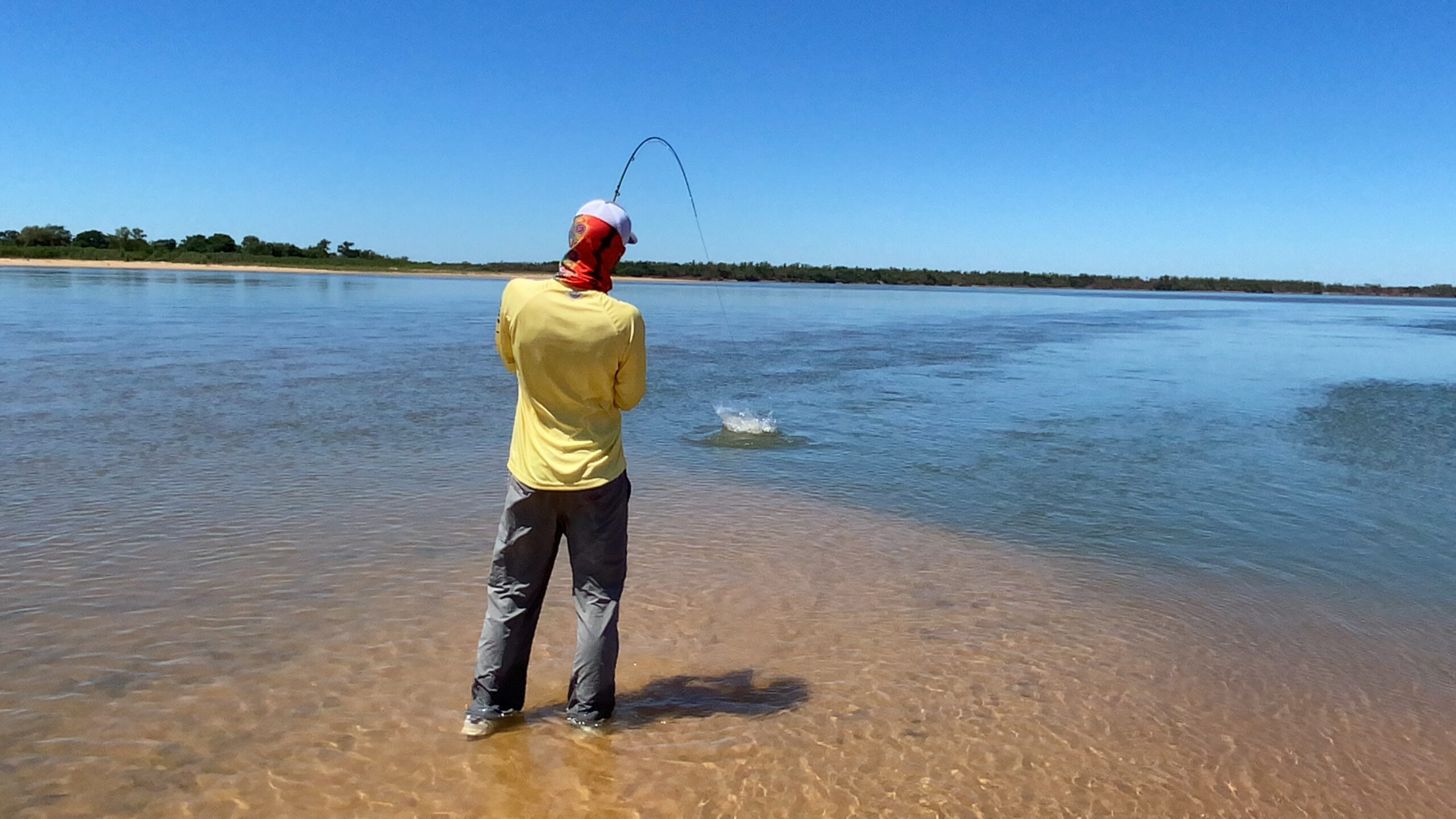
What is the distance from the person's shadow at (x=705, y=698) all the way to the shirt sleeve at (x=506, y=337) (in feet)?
5.19

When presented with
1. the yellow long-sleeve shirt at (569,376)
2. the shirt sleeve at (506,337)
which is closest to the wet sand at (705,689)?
the yellow long-sleeve shirt at (569,376)

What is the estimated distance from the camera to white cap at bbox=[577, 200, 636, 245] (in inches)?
142

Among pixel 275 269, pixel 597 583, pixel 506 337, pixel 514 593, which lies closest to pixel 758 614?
pixel 597 583

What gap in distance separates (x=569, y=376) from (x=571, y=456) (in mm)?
316

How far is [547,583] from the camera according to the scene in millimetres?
3750

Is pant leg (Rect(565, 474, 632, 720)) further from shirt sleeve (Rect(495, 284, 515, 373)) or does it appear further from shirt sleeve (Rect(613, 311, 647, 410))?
shirt sleeve (Rect(495, 284, 515, 373))

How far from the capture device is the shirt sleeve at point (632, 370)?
11.6 ft

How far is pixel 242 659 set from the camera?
14.5 feet

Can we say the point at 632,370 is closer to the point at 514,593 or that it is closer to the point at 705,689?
the point at 514,593

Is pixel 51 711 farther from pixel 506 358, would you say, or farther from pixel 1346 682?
pixel 1346 682

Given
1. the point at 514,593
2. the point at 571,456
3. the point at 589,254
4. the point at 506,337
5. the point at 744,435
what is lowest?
the point at 744,435

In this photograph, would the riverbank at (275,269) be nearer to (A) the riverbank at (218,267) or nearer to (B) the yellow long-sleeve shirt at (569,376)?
(A) the riverbank at (218,267)

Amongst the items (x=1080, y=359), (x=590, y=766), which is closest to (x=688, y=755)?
(x=590, y=766)

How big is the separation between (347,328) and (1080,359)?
19417 mm
